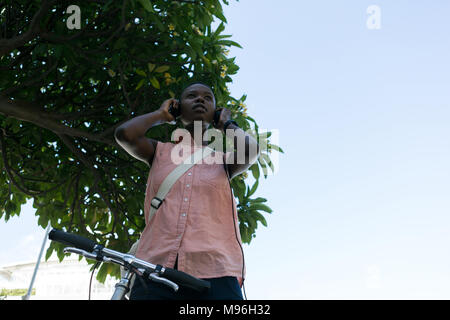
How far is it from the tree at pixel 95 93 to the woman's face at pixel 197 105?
1.11 m

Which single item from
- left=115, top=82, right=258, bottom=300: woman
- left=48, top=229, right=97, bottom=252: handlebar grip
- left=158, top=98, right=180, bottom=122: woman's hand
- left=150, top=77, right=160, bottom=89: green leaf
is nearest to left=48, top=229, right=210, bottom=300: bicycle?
left=48, top=229, right=97, bottom=252: handlebar grip

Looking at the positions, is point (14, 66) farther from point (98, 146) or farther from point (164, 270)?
point (164, 270)

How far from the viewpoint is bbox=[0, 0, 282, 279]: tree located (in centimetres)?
436

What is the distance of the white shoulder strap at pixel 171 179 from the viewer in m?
2.51

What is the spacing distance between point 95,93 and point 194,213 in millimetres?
3383

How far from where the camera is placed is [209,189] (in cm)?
255

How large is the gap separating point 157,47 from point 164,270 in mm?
3222

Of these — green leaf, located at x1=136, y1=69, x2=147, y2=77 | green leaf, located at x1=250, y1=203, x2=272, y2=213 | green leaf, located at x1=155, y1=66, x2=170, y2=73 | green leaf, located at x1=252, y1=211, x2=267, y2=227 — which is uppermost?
green leaf, located at x1=155, y1=66, x2=170, y2=73

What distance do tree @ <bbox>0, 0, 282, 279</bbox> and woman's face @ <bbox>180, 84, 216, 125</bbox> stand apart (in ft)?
3.65

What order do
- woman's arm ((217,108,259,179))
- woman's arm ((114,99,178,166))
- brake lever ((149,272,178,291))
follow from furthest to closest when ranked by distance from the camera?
1. woman's arm ((114,99,178,166))
2. woman's arm ((217,108,259,179))
3. brake lever ((149,272,178,291))

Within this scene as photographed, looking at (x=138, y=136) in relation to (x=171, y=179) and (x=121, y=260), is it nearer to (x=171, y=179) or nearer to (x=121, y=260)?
(x=171, y=179)

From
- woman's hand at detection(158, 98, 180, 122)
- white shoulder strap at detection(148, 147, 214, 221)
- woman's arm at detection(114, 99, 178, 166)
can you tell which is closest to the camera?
white shoulder strap at detection(148, 147, 214, 221)

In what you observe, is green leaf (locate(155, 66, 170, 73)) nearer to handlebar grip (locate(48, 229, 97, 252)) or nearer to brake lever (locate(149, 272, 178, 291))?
handlebar grip (locate(48, 229, 97, 252))

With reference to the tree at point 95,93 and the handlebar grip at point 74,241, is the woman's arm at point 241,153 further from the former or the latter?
the tree at point 95,93
